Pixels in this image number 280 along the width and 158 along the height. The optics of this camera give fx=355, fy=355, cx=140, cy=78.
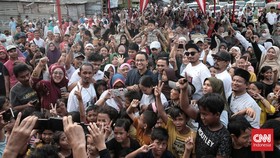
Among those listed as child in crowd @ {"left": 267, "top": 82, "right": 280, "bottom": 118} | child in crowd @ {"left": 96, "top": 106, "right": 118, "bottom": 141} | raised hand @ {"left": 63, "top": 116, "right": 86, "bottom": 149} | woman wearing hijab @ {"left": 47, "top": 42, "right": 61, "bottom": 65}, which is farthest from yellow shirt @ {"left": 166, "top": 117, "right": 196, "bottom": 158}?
woman wearing hijab @ {"left": 47, "top": 42, "right": 61, "bottom": 65}

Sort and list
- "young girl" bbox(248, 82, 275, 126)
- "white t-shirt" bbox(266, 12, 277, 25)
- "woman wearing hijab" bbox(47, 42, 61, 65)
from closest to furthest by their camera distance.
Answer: "young girl" bbox(248, 82, 275, 126) < "woman wearing hijab" bbox(47, 42, 61, 65) < "white t-shirt" bbox(266, 12, 277, 25)

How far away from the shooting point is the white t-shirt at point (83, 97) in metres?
4.48

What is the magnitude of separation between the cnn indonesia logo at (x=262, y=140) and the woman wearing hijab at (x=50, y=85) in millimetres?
2944

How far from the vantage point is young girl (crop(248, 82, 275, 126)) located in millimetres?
4090

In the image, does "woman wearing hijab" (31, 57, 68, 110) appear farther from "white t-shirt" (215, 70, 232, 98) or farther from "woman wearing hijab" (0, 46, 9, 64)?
"white t-shirt" (215, 70, 232, 98)

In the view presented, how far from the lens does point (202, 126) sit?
327cm

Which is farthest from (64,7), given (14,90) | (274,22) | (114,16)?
(14,90)

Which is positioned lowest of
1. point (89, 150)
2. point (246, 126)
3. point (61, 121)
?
point (89, 150)

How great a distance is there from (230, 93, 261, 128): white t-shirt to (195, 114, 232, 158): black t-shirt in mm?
672

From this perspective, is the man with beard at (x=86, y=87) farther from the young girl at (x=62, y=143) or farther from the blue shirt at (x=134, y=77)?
the young girl at (x=62, y=143)

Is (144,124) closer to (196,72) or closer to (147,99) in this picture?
(147,99)

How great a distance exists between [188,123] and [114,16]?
17616mm

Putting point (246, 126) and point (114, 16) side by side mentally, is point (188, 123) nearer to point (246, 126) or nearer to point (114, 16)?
point (246, 126)

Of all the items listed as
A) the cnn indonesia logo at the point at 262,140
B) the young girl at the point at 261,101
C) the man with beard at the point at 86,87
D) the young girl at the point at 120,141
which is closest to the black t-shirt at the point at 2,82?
the man with beard at the point at 86,87
